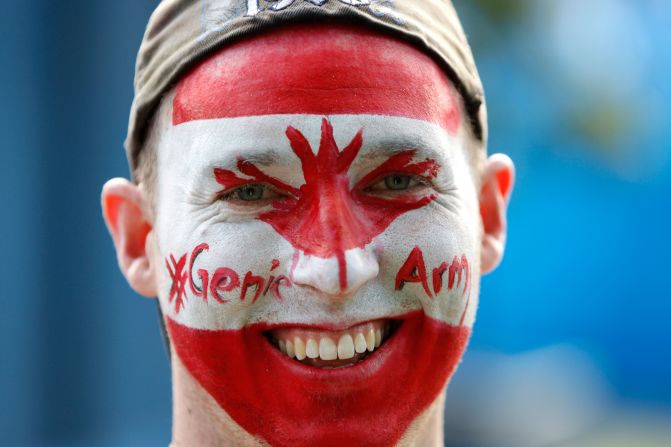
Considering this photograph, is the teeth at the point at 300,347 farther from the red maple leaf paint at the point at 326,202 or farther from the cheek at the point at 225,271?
the red maple leaf paint at the point at 326,202

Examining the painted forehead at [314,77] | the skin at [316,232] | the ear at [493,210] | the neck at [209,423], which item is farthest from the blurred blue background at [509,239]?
the painted forehead at [314,77]

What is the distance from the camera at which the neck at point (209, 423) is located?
2.43 metres

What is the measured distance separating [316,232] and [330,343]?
27 centimetres

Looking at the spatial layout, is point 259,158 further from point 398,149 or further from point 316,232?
point 398,149

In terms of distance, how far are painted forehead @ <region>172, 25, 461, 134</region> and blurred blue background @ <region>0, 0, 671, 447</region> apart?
387 cm

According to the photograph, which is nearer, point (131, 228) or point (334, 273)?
point (334, 273)

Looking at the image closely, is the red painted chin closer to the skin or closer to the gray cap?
the skin

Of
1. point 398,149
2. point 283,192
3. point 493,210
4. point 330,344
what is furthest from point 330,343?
point 493,210

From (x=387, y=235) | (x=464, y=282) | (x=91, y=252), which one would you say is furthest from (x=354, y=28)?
(x=91, y=252)

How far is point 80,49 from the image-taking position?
6.11 metres

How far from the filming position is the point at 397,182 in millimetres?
2410

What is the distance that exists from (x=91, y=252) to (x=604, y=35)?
3807 mm

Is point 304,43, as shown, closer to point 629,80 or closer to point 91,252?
point 91,252

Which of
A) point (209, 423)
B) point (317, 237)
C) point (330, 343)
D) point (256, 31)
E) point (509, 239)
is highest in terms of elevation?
point (256, 31)
